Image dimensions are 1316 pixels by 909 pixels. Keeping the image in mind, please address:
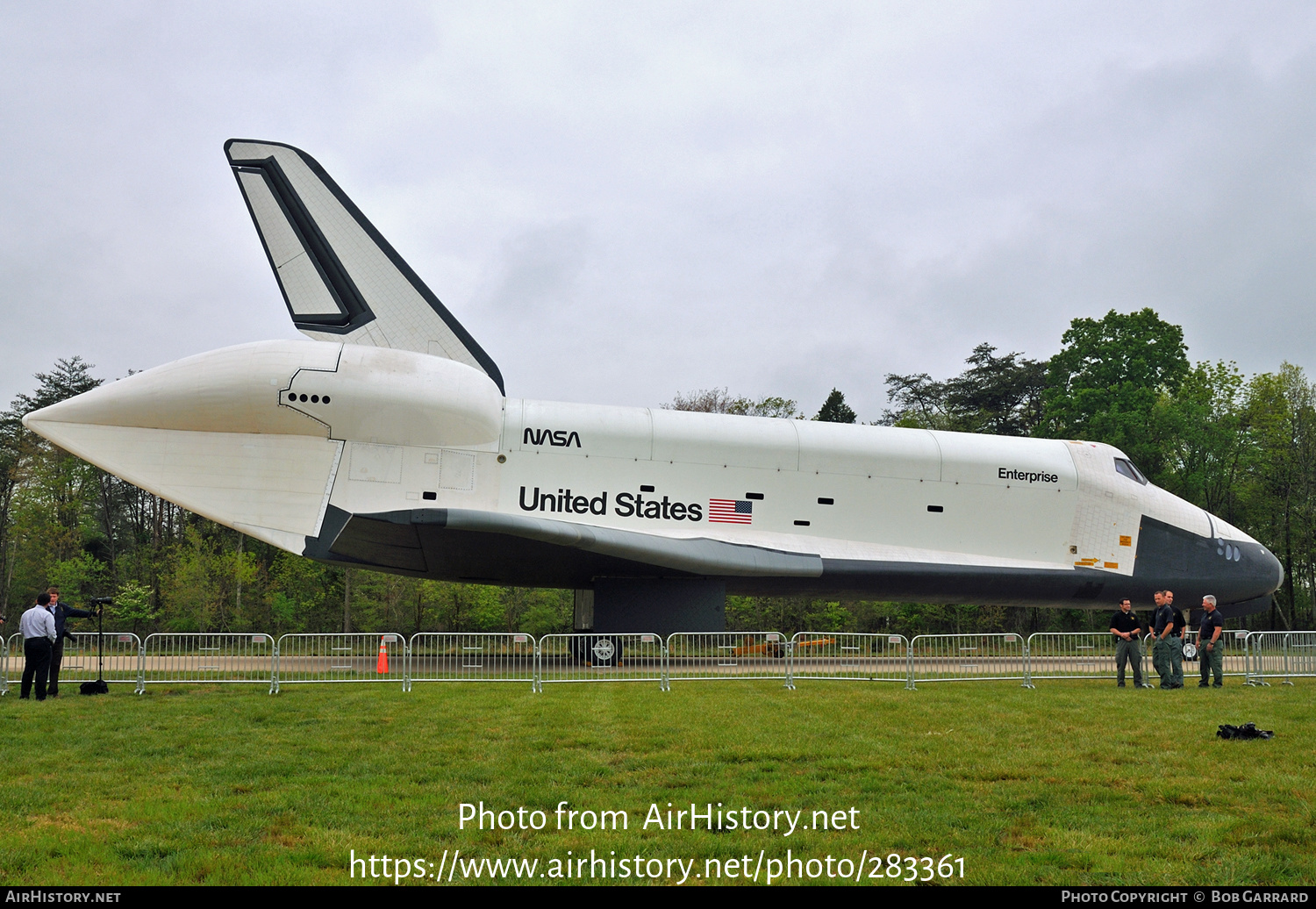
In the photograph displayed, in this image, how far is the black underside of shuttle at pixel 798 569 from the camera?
1224 cm

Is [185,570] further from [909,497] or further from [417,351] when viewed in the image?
[909,497]

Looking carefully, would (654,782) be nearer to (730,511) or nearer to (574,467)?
(574,467)

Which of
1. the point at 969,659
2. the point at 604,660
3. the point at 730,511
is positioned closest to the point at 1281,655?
the point at 969,659

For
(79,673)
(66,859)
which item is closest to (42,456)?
(79,673)

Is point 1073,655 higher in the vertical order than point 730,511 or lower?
lower

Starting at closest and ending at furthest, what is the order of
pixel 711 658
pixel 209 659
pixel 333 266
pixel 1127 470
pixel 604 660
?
pixel 209 659 < pixel 711 658 < pixel 604 660 < pixel 333 266 < pixel 1127 470

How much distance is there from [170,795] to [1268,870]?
5388 millimetres

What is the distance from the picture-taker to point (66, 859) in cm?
376

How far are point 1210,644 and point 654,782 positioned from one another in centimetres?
869

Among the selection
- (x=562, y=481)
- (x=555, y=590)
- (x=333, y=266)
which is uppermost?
(x=333, y=266)

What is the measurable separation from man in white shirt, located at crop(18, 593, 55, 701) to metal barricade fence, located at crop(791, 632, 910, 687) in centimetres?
825

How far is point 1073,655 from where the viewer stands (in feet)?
39.2

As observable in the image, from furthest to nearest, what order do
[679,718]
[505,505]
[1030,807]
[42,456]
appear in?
1. [42,456]
2. [505,505]
3. [679,718]
4. [1030,807]

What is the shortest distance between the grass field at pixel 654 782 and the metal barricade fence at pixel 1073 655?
2619 millimetres
